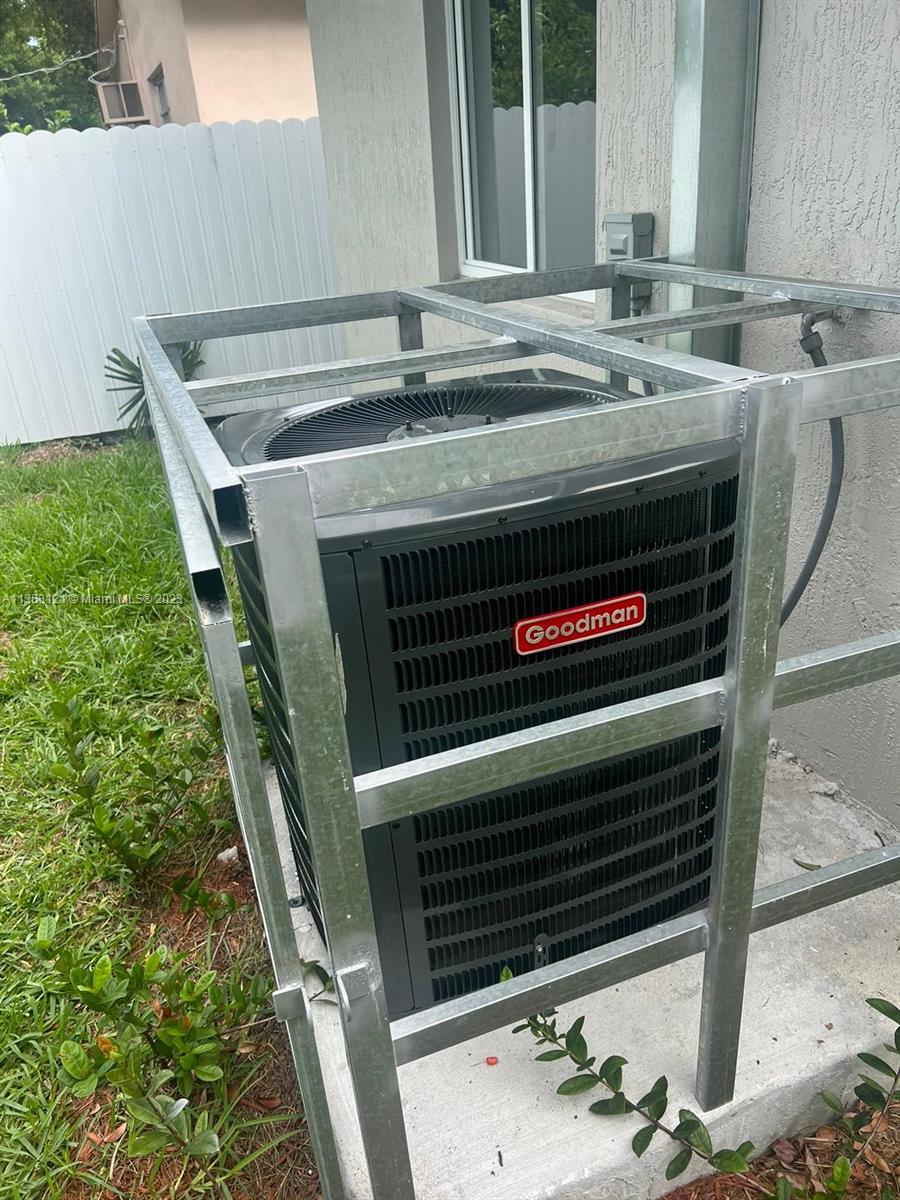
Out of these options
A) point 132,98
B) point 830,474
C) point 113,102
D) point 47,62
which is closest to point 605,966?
point 830,474

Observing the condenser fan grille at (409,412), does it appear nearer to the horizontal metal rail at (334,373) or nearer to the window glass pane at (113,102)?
the horizontal metal rail at (334,373)

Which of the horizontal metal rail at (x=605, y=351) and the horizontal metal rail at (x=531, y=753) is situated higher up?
the horizontal metal rail at (x=605, y=351)

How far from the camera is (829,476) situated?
7.42 feet

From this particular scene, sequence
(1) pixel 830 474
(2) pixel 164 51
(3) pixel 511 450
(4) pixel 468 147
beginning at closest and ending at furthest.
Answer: (3) pixel 511 450, (1) pixel 830 474, (4) pixel 468 147, (2) pixel 164 51

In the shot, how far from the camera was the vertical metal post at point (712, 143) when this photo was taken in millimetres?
2164

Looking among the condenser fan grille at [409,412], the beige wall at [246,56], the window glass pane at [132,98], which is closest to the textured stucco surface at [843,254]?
the condenser fan grille at [409,412]

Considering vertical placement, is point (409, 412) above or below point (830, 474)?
above

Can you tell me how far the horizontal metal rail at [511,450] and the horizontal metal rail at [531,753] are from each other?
1.17ft

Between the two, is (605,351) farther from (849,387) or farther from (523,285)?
(523,285)

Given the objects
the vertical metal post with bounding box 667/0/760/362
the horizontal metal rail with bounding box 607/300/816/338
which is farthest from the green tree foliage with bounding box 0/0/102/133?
the horizontal metal rail with bounding box 607/300/816/338

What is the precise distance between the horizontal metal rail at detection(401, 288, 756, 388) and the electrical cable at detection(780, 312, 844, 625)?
2.08 feet

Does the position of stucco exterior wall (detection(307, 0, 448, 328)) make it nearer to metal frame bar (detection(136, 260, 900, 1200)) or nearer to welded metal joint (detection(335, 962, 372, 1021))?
metal frame bar (detection(136, 260, 900, 1200))

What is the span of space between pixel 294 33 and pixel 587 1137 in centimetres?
1082

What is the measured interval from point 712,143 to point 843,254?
17.5 inches
